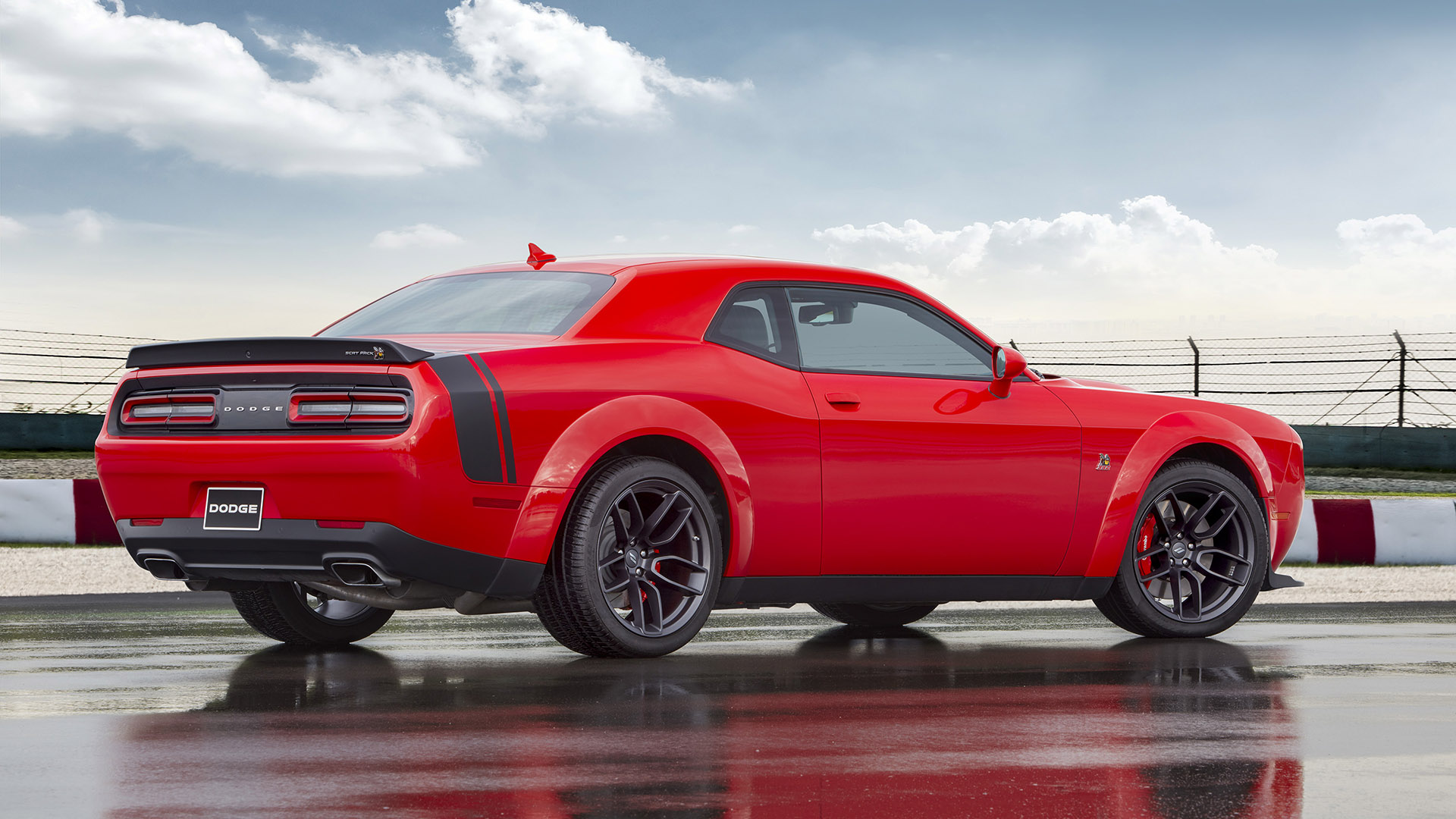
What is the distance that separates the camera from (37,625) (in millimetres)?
7867

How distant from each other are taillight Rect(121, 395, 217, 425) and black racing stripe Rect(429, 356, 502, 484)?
0.86m

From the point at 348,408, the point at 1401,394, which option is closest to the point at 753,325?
the point at 348,408

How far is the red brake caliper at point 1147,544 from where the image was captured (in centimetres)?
735

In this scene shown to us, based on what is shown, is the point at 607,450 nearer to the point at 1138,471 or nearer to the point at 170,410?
the point at 170,410

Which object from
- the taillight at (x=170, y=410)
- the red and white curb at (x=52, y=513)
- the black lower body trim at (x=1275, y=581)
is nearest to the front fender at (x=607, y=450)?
the taillight at (x=170, y=410)

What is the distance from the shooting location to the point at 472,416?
5.44 metres

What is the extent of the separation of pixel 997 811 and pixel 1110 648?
350 cm

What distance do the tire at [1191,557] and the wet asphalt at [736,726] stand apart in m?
0.16

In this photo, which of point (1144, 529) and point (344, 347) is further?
point (1144, 529)

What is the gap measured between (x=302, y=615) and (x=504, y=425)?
1.83 meters

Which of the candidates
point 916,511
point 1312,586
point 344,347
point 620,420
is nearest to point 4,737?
point 344,347

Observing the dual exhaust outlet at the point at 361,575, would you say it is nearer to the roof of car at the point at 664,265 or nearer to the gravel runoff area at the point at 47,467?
the roof of car at the point at 664,265

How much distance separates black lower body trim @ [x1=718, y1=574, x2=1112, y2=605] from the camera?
627 centimetres

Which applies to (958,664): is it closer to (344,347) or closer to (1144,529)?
(1144,529)
